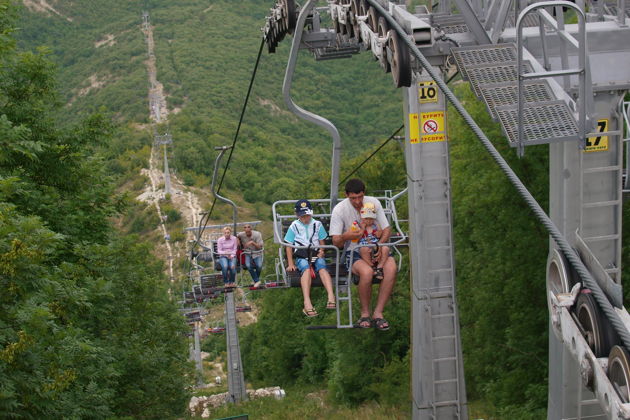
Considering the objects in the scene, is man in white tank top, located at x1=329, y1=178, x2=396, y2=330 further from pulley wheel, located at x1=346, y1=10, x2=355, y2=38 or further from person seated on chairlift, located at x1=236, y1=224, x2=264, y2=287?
person seated on chairlift, located at x1=236, y1=224, x2=264, y2=287

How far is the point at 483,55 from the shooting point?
753 cm

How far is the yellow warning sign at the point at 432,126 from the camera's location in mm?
9078

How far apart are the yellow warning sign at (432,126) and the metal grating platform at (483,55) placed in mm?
1481

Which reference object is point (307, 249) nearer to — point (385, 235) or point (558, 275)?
point (385, 235)

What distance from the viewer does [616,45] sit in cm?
792

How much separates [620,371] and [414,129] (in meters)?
4.37

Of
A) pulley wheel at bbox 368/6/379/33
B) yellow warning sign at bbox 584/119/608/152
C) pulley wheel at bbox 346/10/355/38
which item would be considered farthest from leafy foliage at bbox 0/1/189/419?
yellow warning sign at bbox 584/119/608/152

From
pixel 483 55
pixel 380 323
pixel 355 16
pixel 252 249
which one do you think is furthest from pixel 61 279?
pixel 252 249

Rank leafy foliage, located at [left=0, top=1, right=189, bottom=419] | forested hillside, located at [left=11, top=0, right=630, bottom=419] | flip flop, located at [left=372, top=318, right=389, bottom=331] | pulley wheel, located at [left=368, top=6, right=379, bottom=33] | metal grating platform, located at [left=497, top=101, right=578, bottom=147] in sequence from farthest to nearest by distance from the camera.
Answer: flip flop, located at [left=372, top=318, right=389, bottom=331] < pulley wheel, located at [left=368, top=6, right=379, bottom=33] < forested hillside, located at [left=11, top=0, right=630, bottom=419] < leafy foliage, located at [left=0, top=1, right=189, bottom=419] < metal grating platform, located at [left=497, top=101, right=578, bottom=147]

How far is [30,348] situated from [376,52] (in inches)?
136

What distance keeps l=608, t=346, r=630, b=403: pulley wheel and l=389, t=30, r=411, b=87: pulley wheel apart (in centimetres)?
301

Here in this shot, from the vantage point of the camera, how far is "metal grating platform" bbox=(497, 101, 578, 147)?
6629mm

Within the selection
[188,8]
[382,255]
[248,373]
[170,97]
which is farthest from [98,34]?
[382,255]

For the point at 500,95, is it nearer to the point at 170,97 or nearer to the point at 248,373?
the point at 248,373
